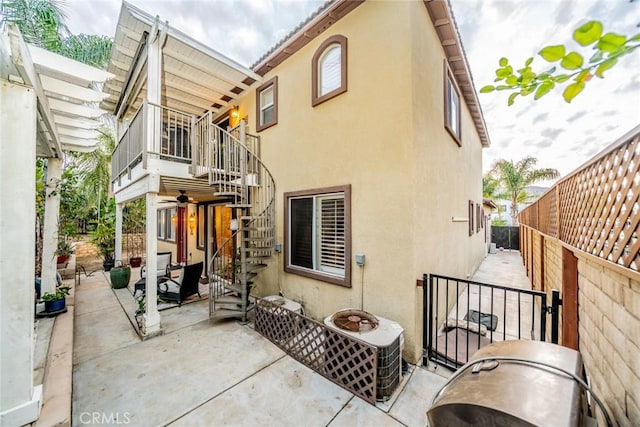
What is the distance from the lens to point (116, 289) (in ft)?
23.7

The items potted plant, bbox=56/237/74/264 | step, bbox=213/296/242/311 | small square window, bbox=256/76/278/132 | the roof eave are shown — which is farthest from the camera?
potted plant, bbox=56/237/74/264

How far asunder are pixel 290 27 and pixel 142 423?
22.3 ft

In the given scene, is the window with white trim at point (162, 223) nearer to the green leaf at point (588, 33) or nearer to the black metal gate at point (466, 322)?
the black metal gate at point (466, 322)

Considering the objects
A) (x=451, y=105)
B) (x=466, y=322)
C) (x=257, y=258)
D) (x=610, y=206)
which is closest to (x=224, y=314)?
(x=257, y=258)

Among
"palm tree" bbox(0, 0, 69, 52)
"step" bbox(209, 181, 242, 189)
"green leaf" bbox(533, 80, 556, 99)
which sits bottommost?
"green leaf" bbox(533, 80, 556, 99)

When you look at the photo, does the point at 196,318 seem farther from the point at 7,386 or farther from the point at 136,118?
the point at 136,118

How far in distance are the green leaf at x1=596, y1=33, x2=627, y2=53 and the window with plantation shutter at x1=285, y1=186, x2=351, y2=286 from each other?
376 cm

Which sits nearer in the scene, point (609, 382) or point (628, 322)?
point (628, 322)

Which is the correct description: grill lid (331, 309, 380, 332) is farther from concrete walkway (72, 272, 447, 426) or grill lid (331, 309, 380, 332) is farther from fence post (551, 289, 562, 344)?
fence post (551, 289, 562, 344)

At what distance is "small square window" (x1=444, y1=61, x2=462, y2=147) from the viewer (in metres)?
5.41

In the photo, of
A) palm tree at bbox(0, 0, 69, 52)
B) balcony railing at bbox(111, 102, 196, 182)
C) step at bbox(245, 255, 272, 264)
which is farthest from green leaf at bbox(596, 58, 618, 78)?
palm tree at bbox(0, 0, 69, 52)

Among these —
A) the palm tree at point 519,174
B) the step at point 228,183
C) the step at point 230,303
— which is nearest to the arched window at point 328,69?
the step at point 228,183

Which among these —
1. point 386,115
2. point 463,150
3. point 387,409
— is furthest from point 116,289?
point 463,150

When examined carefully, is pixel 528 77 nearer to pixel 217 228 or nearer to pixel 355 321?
pixel 355 321
